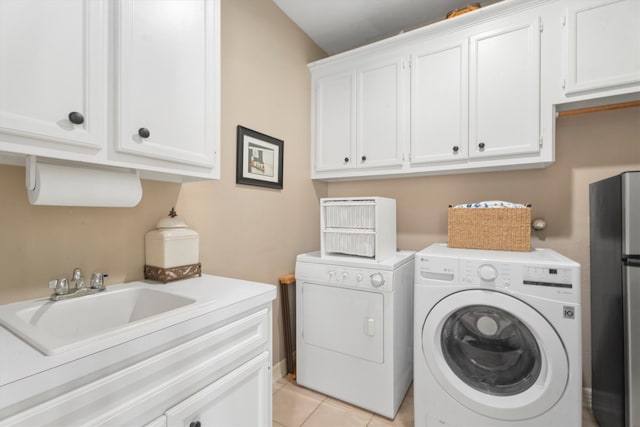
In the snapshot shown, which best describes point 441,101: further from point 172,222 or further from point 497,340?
point 172,222

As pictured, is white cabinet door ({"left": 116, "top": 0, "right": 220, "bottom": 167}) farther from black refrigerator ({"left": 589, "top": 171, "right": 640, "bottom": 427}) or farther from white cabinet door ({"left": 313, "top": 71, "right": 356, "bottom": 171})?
black refrigerator ({"left": 589, "top": 171, "right": 640, "bottom": 427})

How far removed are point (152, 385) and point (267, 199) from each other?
55.4 inches

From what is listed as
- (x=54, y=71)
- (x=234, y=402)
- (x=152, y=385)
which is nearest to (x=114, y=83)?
(x=54, y=71)

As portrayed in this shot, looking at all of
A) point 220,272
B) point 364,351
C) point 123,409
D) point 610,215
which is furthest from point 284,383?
point 610,215

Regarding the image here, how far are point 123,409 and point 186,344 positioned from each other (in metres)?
0.20

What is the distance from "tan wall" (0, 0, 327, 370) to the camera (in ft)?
3.36

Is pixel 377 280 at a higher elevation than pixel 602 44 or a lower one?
lower

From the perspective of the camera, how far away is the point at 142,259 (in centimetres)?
135

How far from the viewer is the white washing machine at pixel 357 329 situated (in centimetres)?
175

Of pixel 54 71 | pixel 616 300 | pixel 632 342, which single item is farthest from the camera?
pixel 616 300

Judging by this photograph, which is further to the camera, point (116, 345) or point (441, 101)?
point (441, 101)

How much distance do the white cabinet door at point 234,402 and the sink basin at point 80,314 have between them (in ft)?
0.97

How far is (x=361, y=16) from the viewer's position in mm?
2254

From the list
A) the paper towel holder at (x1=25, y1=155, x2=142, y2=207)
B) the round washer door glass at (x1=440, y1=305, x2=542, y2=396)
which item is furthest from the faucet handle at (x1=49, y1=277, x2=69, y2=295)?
the round washer door glass at (x1=440, y1=305, x2=542, y2=396)
